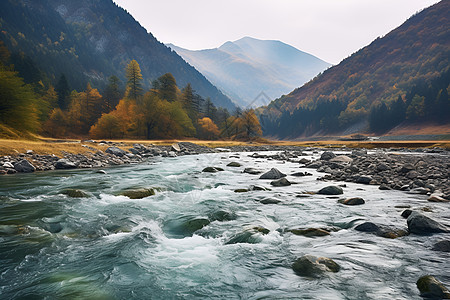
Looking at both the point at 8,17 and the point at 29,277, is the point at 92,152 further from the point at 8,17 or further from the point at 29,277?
the point at 8,17

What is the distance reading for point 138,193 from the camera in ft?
31.2

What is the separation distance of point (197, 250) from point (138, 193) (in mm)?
5392

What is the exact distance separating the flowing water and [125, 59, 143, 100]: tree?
54.0m

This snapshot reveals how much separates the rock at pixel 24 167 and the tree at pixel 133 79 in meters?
46.9

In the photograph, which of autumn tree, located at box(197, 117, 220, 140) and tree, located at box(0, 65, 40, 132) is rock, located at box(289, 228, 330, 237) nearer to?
tree, located at box(0, 65, 40, 132)

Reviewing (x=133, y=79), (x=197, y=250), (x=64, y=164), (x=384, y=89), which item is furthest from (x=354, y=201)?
(x=384, y=89)

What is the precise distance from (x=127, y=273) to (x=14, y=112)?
33390 mm

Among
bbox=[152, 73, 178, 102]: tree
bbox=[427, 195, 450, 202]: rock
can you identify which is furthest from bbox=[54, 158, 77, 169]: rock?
bbox=[152, 73, 178, 102]: tree

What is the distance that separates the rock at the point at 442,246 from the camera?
4539mm

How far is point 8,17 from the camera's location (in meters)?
140

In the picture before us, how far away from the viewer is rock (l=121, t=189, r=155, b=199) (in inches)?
367

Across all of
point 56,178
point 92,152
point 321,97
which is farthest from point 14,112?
point 321,97

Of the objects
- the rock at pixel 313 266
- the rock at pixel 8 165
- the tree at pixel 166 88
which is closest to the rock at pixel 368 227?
the rock at pixel 313 266

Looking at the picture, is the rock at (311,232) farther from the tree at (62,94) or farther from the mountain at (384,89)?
the mountain at (384,89)
